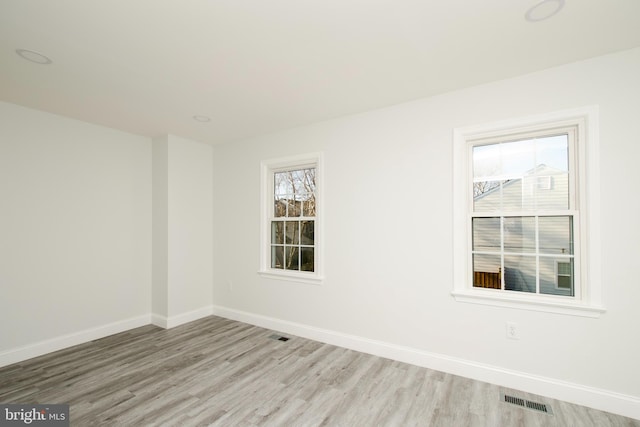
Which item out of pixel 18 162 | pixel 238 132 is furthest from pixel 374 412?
pixel 18 162

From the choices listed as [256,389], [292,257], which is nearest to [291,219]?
[292,257]

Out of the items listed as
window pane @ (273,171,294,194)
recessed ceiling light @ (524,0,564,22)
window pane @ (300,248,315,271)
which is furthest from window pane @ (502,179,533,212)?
window pane @ (273,171,294,194)

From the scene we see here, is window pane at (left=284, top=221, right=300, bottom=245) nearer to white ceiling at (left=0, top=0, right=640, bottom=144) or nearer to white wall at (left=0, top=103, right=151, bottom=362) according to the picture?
white ceiling at (left=0, top=0, right=640, bottom=144)

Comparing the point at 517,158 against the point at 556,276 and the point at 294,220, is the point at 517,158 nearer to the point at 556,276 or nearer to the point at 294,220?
the point at 556,276

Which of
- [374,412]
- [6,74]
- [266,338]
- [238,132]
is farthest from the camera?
[238,132]

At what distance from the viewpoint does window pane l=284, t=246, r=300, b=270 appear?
4039mm

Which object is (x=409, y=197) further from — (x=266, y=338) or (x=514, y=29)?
(x=266, y=338)

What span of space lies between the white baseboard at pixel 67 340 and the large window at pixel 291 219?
1.88 m

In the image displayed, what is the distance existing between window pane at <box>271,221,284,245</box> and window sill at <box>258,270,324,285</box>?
43 centimetres

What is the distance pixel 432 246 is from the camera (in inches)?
117

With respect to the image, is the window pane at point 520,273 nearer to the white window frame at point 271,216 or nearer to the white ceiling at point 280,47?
the white ceiling at point 280,47

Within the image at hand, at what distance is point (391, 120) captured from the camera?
324cm

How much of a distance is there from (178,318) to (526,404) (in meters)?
4.04

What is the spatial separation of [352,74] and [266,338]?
3.11 m
